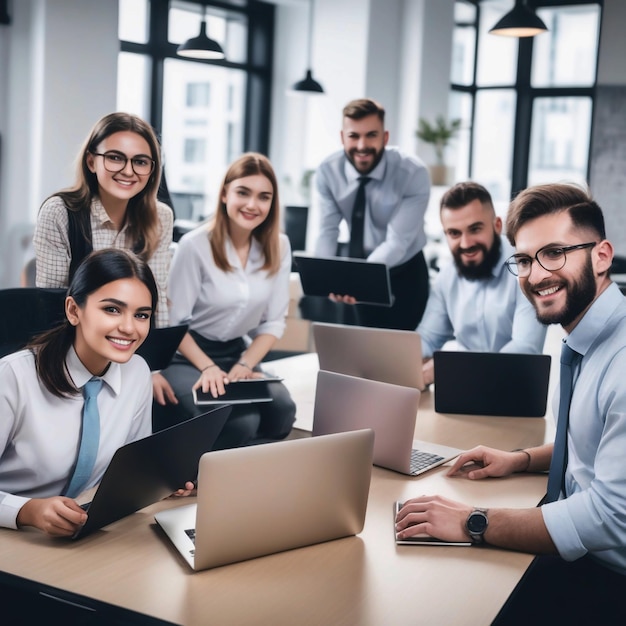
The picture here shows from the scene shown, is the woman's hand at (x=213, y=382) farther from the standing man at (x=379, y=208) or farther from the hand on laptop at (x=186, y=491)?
the standing man at (x=379, y=208)

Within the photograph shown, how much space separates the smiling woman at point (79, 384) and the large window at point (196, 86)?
18.2ft

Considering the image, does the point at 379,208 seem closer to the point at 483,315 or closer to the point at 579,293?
the point at 483,315

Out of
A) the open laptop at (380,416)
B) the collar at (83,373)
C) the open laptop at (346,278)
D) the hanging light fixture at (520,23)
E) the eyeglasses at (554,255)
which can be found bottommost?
the open laptop at (380,416)

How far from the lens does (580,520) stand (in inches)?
60.9

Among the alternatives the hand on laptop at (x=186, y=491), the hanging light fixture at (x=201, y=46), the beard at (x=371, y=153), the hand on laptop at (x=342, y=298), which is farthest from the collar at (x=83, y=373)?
the hanging light fixture at (x=201, y=46)

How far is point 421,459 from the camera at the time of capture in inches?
78.3

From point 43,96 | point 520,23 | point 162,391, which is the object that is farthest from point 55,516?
point 43,96

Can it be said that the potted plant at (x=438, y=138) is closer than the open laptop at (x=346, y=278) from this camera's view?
No

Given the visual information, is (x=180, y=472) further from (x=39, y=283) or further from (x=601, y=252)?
(x=39, y=283)

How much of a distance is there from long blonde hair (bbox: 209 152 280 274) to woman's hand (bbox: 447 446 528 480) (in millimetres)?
1391

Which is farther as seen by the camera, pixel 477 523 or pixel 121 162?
pixel 121 162

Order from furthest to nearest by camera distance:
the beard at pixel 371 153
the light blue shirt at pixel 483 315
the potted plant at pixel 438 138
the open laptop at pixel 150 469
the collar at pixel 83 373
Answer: the potted plant at pixel 438 138
the beard at pixel 371 153
the light blue shirt at pixel 483 315
the collar at pixel 83 373
the open laptop at pixel 150 469

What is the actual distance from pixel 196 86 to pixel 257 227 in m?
5.33

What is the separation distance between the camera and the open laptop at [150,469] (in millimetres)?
1428
